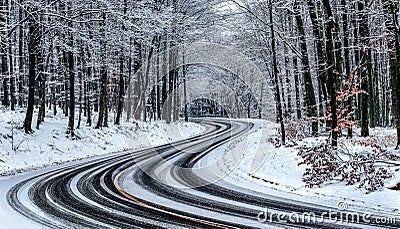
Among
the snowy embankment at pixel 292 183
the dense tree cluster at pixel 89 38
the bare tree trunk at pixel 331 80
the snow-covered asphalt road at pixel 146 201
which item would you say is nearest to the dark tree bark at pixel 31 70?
the dense tree cluster at pixel 89 38

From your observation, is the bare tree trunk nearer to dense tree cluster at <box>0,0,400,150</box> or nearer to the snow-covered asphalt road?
dense tree cluster at <box>0,0,400,150</box>

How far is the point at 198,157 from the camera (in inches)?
→ 736

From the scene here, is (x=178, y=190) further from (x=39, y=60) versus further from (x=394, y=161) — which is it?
(x=39, y=60)

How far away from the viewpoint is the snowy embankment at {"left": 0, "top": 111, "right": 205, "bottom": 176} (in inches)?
645

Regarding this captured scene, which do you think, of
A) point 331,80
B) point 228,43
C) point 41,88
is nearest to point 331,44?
point 331,80

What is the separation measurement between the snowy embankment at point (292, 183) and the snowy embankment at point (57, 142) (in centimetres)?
831

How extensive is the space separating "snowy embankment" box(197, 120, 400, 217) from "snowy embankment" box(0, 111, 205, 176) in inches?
327

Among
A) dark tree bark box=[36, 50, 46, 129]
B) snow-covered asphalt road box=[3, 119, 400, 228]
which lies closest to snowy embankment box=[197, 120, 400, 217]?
snow-covered asphalt road box=[3, 119, 400, 228]

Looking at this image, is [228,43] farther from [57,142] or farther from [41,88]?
[57,142]

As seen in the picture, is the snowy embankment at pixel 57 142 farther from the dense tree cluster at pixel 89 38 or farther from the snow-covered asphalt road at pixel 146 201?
the snow-covered asphalt road at pixel 146 201

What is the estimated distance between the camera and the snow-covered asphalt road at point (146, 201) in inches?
311

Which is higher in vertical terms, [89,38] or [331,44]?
[89,38]

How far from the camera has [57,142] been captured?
20.0 meters

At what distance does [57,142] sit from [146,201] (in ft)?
40.5
